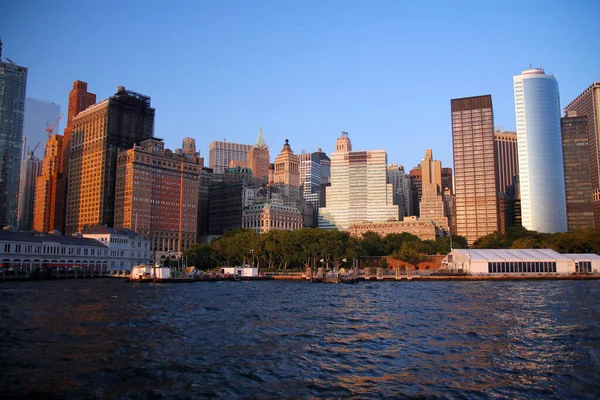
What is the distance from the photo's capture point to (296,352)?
3669cm

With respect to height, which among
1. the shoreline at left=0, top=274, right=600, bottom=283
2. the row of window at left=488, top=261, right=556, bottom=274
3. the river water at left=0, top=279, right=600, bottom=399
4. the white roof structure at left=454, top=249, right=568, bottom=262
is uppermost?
the white roof structure at left=454, top=249, right=568, bottom=262

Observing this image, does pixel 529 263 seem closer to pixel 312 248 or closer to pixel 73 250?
pixel 312 248

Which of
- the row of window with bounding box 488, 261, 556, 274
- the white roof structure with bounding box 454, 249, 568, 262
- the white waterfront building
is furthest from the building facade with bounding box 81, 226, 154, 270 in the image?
the row of window with bounding box 488, 261, 556, 274

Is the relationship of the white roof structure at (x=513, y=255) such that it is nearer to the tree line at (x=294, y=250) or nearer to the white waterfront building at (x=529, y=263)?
the white waterfront building at (x=529, y=263)

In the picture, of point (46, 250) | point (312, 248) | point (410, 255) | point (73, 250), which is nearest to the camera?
point (46, 250)

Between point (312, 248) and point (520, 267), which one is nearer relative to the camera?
point (520, 267)

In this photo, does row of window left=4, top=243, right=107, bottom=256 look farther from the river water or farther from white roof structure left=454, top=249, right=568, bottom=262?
white roof structure left=454, top=249, right=568, bottom=262

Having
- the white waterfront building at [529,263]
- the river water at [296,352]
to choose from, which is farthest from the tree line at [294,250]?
the river water at [296,352]

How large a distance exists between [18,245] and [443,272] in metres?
116

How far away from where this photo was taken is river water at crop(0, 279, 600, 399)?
27.2 metres

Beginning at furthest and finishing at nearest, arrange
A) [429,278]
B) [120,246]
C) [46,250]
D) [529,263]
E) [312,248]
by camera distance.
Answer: [120,246], [312,248], [429,278], [529,263], [46,250]

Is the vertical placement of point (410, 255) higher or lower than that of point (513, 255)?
higher

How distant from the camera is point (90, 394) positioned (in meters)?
25.7

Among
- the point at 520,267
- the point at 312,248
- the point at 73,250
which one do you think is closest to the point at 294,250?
the point at 312,248
